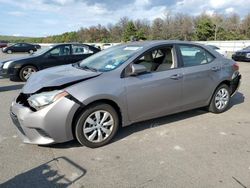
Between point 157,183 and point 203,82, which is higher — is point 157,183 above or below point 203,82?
below

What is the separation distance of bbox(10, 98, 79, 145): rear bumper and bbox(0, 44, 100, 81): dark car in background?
22.3ft

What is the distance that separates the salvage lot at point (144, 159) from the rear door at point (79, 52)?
606cm

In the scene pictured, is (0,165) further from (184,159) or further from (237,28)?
(237,28)

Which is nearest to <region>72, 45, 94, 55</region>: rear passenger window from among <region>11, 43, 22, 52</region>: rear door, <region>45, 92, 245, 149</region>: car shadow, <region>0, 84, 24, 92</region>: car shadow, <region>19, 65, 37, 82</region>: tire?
<region>19, 65, 37, 82</region>: tire

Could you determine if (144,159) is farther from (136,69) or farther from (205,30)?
(205,30)

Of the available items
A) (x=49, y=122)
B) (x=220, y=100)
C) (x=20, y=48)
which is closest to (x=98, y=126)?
(x=49, y=122)

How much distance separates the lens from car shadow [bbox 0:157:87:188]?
3.29 metres

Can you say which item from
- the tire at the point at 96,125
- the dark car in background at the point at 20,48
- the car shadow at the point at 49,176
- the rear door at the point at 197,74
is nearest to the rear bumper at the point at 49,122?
the tire at the point at 96,125

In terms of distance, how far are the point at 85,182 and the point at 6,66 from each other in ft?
27.0

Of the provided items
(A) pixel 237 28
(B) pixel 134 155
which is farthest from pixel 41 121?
(A) pixel 237 28

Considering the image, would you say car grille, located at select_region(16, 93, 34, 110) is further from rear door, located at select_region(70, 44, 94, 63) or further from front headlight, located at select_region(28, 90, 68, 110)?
rear door, located at select_region(70, 44, 94, 63)

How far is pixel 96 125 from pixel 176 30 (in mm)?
66353

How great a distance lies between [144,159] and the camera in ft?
12.8

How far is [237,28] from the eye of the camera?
6331 cm
